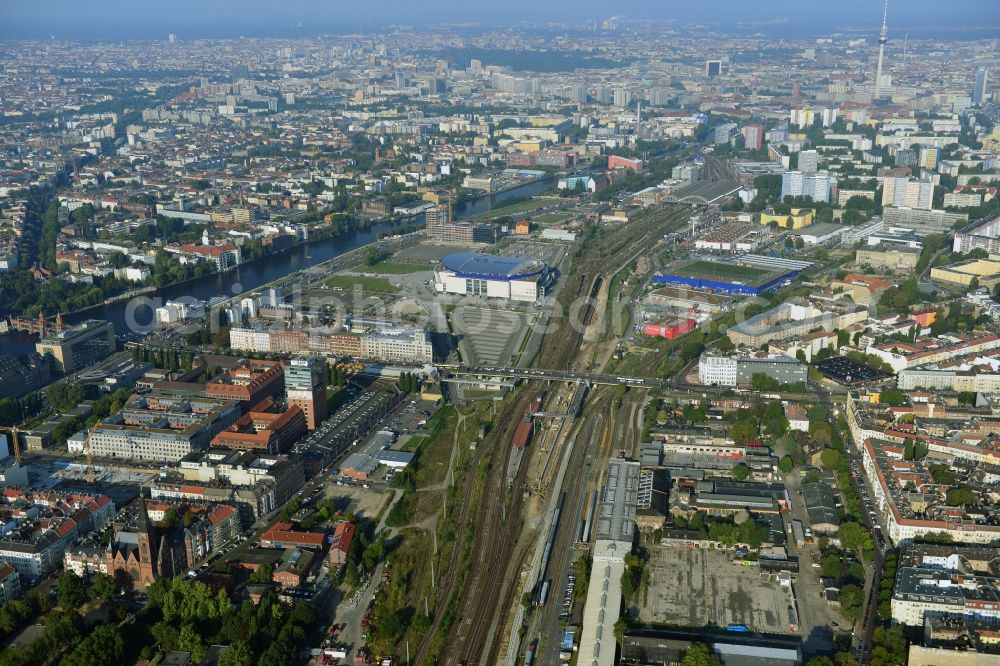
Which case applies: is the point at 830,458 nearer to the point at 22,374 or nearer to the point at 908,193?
the point at 22,374

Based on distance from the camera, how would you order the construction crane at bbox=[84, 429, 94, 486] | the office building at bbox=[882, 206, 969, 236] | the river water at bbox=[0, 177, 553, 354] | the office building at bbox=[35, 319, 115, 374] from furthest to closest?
1. the office building at bbox=[882, 206, 969, 236]
2. the river water at bbox=[0, 177, 553, 354]
3. the office building at bbox=[35, 319, 115, 374]
4. the construction crane at bbox=[84, 429, 94, 486]

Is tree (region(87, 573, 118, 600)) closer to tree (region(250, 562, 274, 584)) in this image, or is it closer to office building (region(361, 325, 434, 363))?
tree (region(250, 562, 274, 584))

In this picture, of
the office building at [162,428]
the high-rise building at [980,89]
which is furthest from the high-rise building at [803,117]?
the office building at [162,428]

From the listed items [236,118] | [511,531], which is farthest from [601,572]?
[236,118]

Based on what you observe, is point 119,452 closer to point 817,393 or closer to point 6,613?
point 6,613

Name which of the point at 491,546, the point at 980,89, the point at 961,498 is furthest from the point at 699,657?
the point at 980,89

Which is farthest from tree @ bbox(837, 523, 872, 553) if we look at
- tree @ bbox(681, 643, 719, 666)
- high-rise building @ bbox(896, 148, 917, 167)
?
high-rise building @ bbox(896, 148, 917, 167)
